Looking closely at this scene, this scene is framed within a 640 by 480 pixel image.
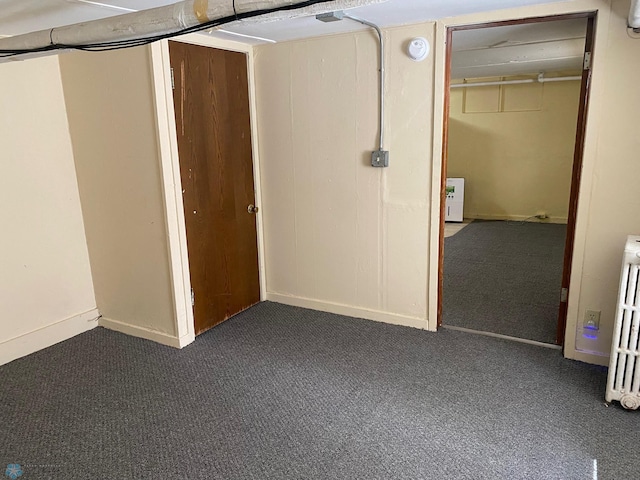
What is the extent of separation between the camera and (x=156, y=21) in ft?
5.46

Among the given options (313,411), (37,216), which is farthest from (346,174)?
(37,216)

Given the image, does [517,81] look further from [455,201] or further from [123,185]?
[123,185]

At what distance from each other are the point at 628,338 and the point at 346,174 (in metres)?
2.03

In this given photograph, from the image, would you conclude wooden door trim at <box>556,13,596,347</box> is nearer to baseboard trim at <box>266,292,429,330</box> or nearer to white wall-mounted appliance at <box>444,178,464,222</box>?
baseboard trim at <box>266,292,429,330</box>

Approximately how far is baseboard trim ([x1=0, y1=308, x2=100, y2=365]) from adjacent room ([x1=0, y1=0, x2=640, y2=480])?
0.05ft

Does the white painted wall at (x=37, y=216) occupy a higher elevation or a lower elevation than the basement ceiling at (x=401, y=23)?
lower

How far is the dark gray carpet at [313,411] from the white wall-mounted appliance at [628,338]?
0.10 meters

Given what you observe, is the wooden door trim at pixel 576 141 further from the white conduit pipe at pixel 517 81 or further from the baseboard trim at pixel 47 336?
the white conduit pipe at pixel 517 81

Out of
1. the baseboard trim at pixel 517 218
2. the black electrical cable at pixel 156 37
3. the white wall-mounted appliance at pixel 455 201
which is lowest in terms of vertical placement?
the baseboard trim at pixel 517 218

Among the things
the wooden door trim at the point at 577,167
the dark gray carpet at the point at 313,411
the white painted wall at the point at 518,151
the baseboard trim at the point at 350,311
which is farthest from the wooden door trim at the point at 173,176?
the white painted wall at the point at 518,151

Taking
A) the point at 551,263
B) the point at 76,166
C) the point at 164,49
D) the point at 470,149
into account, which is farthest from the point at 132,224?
the point at 470,149

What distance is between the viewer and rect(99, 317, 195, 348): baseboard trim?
3.20 metres

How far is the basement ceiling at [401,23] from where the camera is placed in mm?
2338

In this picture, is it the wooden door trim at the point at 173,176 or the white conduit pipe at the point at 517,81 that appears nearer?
the wooden door trim at the point at 173,176
